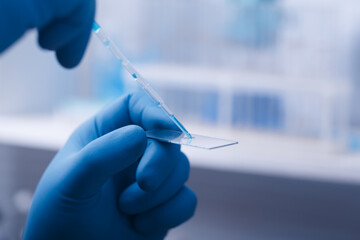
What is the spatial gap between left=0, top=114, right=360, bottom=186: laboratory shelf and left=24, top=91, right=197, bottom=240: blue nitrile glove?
553 millimetres

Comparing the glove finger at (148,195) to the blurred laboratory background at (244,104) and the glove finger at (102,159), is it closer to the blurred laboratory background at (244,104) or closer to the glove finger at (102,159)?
the glove finger at (102,159)

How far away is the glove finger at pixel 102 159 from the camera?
23.3 inches

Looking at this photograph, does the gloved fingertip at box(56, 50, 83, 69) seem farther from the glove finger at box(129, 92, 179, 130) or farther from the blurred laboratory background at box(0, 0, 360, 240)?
the blurred laboratory background at box(0, 0, 360, 240)

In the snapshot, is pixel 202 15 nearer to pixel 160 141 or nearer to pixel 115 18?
pixel 115 18

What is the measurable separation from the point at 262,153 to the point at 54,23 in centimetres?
98

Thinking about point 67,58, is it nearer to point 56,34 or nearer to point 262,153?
point 56,34

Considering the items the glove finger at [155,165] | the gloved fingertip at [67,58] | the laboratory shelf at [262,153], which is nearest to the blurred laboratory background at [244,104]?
the laboratory shelf at [262,153]

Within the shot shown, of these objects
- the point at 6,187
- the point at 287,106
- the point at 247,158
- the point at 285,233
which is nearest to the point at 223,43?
the point at 287,106

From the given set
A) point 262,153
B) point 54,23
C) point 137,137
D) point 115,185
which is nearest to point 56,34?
point 54,23

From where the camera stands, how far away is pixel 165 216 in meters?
0.73

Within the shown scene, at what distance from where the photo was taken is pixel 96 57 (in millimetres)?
1845

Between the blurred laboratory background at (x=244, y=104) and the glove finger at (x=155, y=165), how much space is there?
691 millimetres

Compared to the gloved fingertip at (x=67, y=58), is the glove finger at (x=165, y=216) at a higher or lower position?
lower

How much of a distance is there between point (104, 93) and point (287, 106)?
0.93 meters
